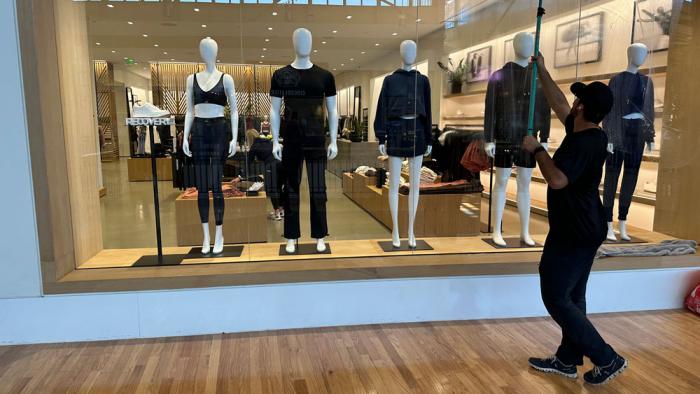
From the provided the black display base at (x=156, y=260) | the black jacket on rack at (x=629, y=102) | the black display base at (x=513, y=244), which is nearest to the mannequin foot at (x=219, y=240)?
the black display base at (x=156, y=260)

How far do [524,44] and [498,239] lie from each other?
4.87ft

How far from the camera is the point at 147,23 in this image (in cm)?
312

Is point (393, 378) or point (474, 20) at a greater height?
point (474, 20)

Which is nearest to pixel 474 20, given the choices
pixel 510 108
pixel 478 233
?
pixel 510 108

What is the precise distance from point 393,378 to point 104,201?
241cm

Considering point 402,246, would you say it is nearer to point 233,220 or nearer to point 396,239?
point 396,239

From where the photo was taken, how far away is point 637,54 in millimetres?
3484

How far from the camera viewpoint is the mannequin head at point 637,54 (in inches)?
137

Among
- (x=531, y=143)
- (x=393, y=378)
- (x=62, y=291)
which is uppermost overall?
(x=531, y=143)

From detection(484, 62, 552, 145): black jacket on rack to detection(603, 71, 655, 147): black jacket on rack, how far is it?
56 cm

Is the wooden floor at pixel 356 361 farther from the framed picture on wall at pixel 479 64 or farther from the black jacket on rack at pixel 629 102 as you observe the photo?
the framed picture on wall at pixel 479 64

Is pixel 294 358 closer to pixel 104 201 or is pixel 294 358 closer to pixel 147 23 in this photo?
pixel 104 201

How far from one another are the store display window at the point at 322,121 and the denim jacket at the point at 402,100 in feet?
0.04

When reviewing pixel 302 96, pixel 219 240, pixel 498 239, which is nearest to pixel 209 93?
pixel 302 96
